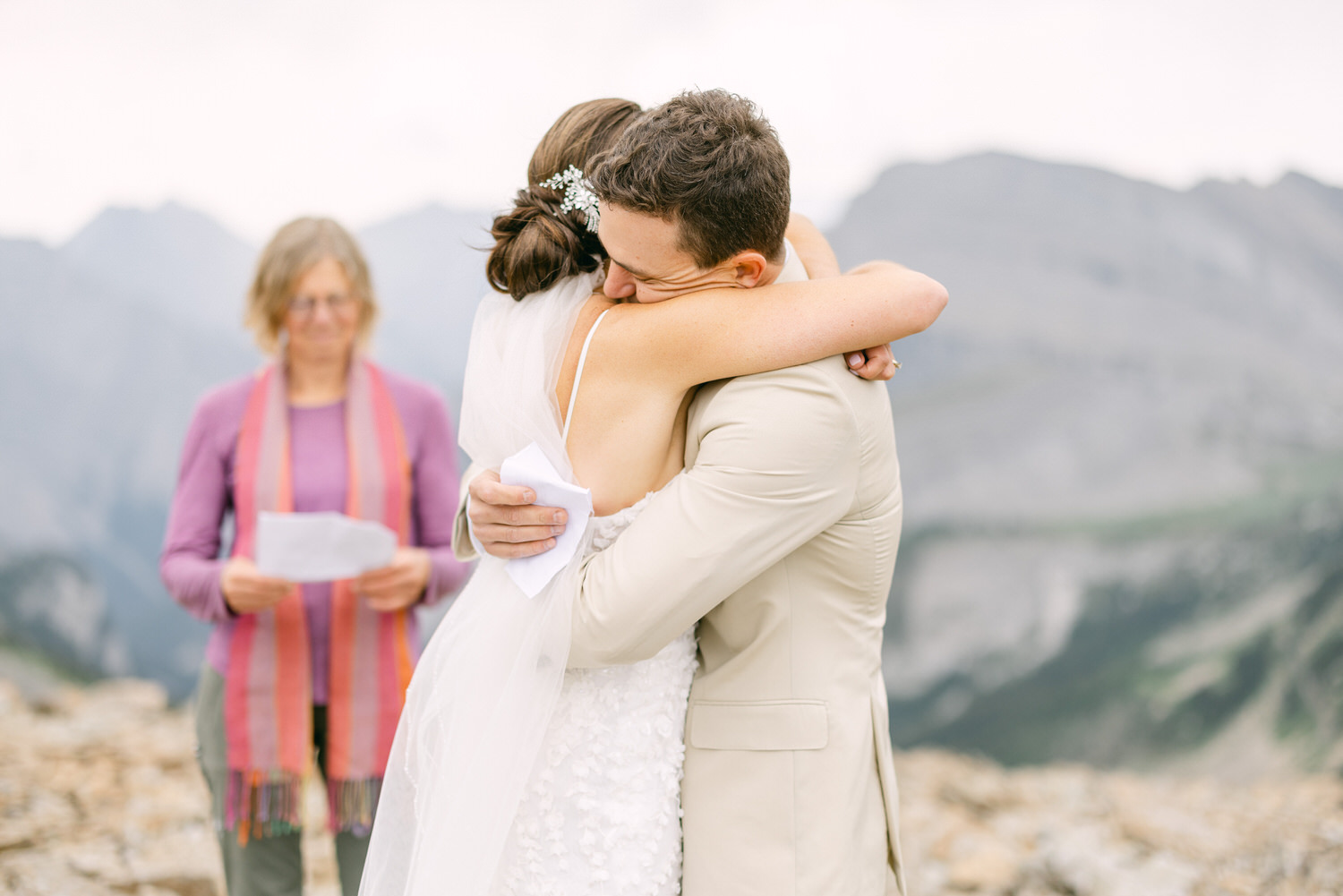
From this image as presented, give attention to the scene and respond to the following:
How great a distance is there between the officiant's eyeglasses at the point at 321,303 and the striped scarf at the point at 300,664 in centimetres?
17

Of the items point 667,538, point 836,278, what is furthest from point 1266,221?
point 667,538

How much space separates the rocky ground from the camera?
9.57 feet

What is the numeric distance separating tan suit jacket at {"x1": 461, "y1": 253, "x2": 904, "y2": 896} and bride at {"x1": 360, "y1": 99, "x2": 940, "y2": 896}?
45mm

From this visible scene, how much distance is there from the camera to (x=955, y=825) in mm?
3660

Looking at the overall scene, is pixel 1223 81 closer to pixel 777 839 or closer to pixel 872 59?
pixel 872 59

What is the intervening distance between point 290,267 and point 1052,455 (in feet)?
11.9

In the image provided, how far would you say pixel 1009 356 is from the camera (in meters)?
4.77

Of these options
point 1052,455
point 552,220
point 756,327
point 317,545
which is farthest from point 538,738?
point 1052,455

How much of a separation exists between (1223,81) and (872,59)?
1.52 m

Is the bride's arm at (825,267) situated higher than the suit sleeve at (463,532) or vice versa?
the bride's arm at (825,267)

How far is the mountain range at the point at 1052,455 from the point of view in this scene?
13.6ft

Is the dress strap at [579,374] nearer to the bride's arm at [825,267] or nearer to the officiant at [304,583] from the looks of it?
the bride's arm at [825,267]

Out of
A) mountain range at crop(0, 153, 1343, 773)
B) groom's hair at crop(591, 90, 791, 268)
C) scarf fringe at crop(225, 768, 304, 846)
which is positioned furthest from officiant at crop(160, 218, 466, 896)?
mountain range at crop(0, 153, 1343, 773)

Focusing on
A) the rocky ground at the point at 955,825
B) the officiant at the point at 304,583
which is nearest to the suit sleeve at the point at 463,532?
the officiant at the point at 304,583
